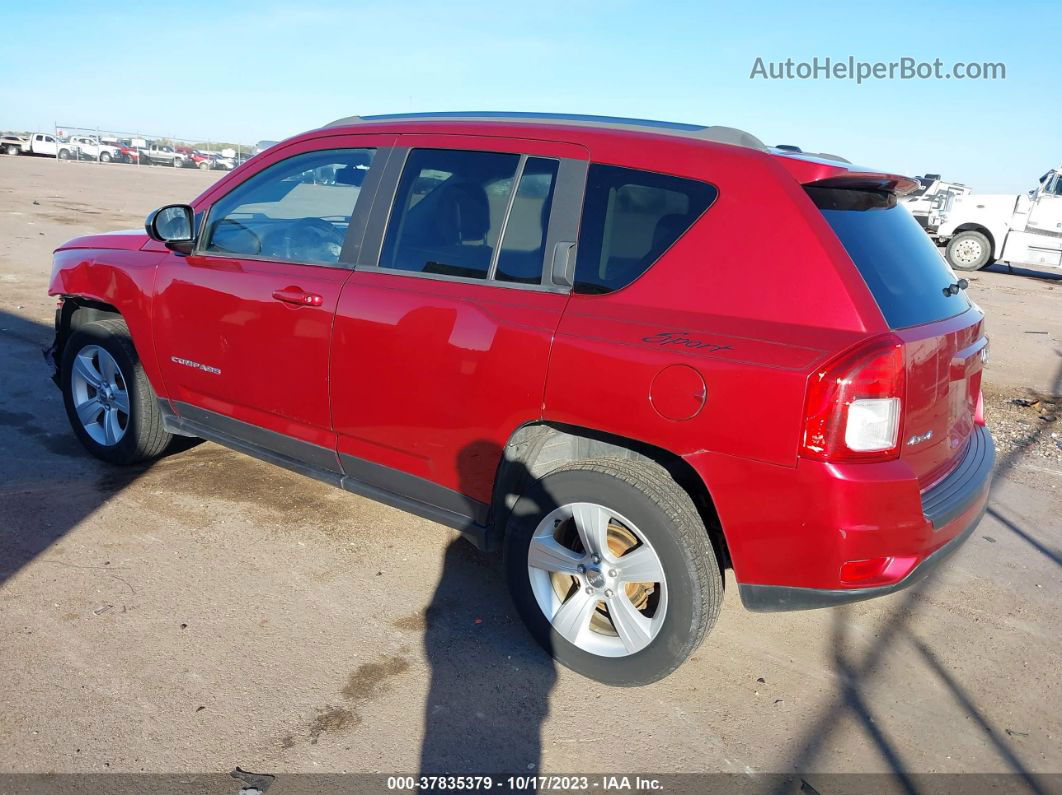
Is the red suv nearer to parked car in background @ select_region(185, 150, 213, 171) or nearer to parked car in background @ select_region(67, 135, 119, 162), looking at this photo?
parked car in background @ select_region(67, 135, 119, 162)

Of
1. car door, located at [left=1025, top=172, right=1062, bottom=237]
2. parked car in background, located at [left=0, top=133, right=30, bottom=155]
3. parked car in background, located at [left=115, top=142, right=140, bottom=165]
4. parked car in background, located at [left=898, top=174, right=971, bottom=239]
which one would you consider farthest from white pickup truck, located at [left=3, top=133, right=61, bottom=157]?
car door, located at [left=1025, top=172, right=1062, bottom=237]

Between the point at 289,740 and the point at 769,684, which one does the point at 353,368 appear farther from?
the point at 769,684

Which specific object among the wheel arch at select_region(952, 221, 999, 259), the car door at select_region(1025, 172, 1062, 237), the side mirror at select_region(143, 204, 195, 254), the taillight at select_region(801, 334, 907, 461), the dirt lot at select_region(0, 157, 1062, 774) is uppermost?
the car door at select_region(1025, 172, 1062, 237)

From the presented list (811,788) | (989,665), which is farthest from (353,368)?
(989,665)

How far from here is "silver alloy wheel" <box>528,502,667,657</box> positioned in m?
2.97

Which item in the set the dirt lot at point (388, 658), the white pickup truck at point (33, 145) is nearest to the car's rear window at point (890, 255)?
the dirt lot at point (388, 658)

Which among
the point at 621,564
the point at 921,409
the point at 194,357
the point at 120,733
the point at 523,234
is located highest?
the point at 523,234

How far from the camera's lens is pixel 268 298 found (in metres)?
3.78

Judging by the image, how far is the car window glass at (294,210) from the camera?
378 cm

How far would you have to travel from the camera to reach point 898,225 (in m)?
3.13

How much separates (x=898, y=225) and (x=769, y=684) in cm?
179

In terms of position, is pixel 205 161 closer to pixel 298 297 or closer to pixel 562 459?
pixel 298 297

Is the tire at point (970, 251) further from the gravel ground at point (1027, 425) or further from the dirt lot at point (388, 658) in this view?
the dirt lot at point (388, 658)

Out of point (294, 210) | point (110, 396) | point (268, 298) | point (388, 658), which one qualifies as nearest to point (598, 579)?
point (388, 658)
